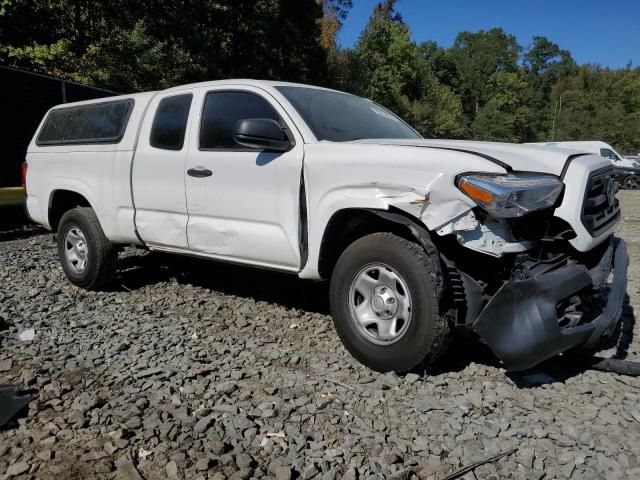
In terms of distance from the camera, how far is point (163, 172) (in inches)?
183

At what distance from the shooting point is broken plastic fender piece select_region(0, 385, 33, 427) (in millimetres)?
2941

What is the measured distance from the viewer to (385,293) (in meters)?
3.42

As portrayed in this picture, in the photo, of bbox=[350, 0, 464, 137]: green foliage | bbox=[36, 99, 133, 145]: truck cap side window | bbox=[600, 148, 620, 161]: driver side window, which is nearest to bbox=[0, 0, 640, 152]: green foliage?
bbox=[350, 0, 464, 137]: green foliage

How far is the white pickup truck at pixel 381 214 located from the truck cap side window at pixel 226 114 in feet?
0.04

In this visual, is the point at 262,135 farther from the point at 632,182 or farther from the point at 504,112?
the point at 504,112

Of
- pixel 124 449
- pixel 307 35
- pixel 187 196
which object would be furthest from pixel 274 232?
pixel 307 35

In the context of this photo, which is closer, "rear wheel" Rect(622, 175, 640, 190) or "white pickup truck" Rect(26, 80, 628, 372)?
"white pickup truck" Rect(26, 80, 628, 372)

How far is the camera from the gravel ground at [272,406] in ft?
8.47

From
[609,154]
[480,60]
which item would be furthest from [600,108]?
[609,154]

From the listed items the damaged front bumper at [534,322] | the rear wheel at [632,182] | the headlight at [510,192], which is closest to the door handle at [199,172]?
the headlight at [510,192]

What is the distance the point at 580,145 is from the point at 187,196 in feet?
76.0

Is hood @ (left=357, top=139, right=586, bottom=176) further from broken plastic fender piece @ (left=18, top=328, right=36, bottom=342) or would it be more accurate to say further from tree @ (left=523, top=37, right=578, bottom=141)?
tree @ (left=523, top=37, right=578, bottom=141)

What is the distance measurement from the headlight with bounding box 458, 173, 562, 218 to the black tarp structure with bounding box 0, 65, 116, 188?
865cm

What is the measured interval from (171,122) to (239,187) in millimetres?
1121
